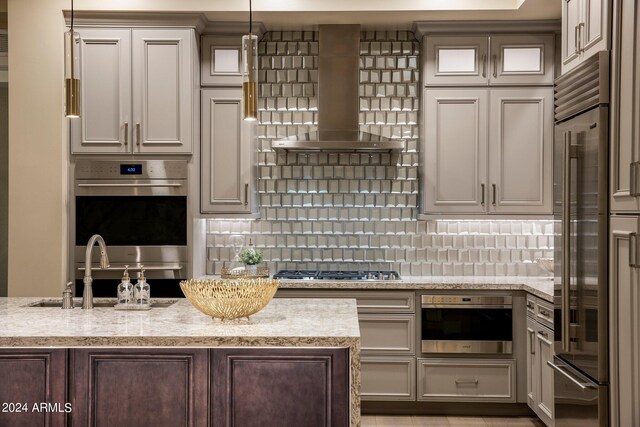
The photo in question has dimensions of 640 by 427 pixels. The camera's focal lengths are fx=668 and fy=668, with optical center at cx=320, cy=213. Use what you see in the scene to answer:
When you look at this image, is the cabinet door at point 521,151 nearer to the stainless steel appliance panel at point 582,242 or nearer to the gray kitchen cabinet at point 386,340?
the gray kitchen cabinet at point 386,340

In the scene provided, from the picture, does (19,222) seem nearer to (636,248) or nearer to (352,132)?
(352,132)

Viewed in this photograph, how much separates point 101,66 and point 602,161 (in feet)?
11.4

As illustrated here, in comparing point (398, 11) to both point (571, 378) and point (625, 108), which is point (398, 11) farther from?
point (571, 378)

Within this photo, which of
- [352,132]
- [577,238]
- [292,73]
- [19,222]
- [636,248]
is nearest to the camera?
[636,248]

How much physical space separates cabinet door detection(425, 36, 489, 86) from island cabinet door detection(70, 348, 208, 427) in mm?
3165

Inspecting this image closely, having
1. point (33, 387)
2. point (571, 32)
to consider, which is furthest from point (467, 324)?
point (33, 387)

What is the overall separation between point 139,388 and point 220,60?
305 centimetres

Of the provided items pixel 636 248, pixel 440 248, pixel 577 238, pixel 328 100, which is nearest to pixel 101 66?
pixel 328 100

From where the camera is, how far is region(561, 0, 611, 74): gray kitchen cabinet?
10.1 ft

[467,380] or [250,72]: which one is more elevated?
[250,72]

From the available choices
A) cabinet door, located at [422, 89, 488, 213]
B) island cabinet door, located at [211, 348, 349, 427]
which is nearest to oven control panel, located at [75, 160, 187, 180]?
cabinet door, located at [422, 89, 488, 213]

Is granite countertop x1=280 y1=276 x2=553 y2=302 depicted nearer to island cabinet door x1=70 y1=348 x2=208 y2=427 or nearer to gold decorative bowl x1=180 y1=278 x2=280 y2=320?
gold decorative bowl x1=180 y1=278 x2=280 y2=320

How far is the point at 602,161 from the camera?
9.87 ft

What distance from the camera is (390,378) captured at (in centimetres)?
480
